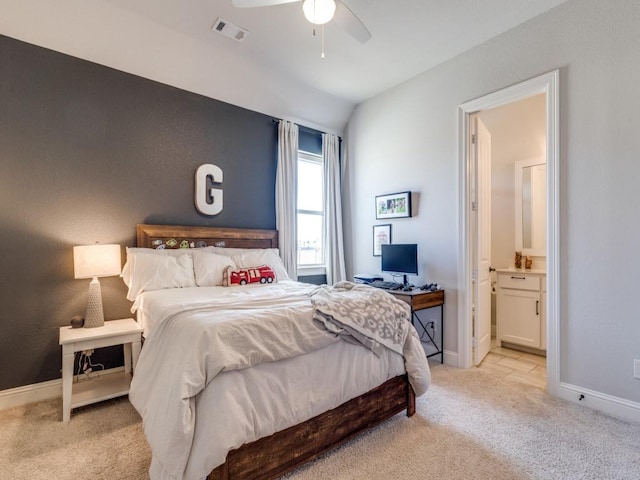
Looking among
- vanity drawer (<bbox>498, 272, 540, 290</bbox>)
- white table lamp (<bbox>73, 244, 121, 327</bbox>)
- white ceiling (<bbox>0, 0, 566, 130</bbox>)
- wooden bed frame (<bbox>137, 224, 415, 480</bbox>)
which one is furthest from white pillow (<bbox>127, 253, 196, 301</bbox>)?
vanity drawer (<bbox>498, 272, 540, 290</bbox>)

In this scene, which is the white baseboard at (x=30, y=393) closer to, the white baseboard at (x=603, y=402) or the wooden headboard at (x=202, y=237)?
the wooden headboard at (x=202, y=237)

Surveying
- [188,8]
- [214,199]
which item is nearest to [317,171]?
[214,199]

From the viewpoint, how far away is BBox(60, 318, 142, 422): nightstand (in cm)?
213

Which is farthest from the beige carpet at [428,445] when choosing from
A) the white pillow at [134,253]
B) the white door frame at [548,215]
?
the white pillow at [134,253]

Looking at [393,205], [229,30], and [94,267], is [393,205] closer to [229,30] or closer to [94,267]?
[229,30]

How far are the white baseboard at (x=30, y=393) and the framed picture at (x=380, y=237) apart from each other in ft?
10.9

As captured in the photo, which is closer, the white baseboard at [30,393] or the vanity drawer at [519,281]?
the white baseboard at [30,393]

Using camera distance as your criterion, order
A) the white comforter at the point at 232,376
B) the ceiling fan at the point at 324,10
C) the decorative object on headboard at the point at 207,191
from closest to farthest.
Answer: the white comforter at the point at 232,376 < the ceiling fan at the point at 324,10 < the decorative object on headboard at the point at 207,191

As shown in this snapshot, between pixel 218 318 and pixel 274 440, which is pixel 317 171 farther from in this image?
pixel 274 440

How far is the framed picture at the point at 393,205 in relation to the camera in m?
3.57

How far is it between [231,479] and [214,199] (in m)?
2.63

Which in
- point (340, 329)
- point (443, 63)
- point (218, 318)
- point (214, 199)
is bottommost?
point (340, 329)

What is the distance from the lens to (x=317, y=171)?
4410mm

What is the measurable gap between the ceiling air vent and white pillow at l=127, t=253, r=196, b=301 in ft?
6.74
